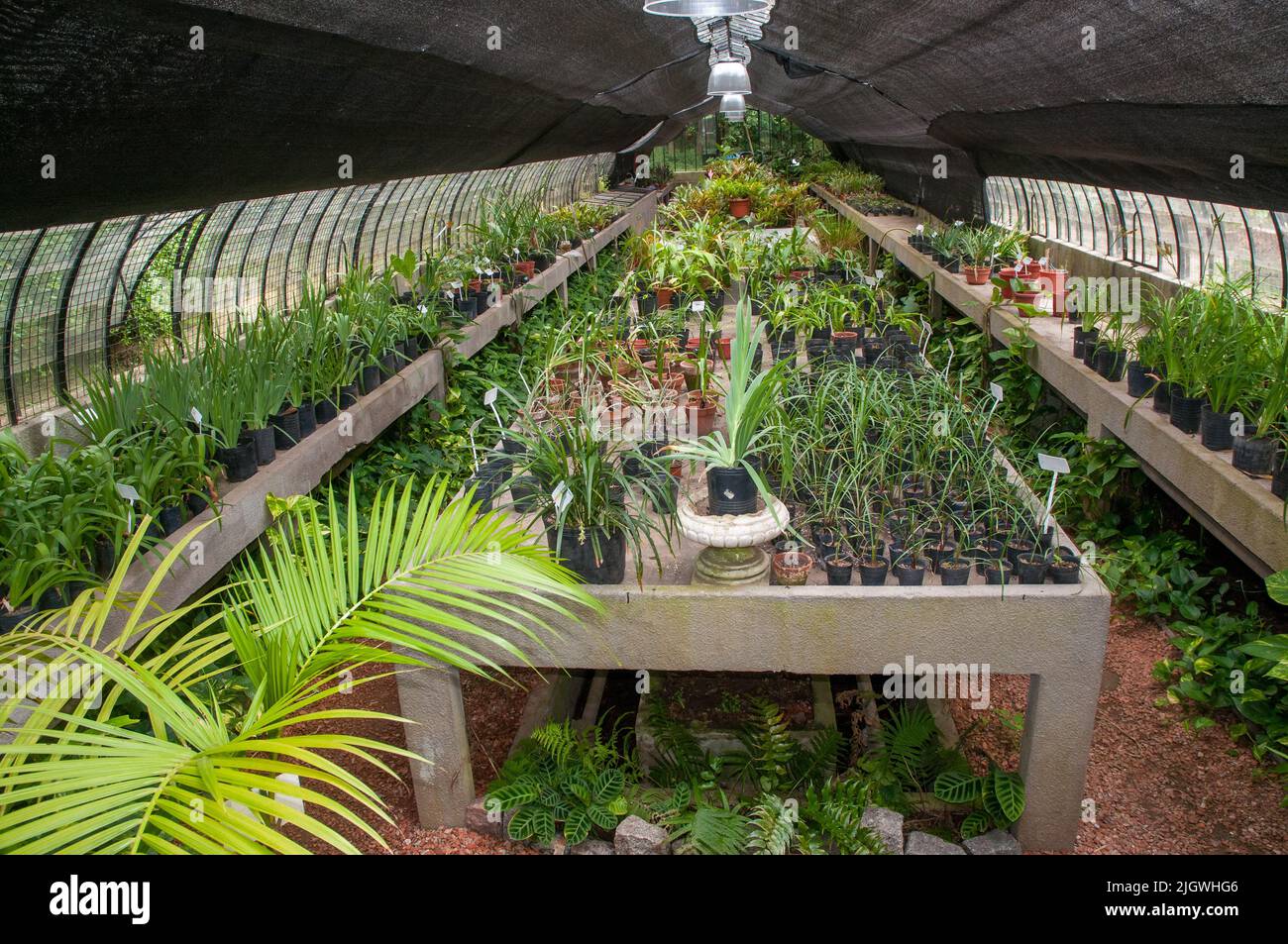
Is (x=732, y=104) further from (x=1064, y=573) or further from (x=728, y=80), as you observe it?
(x=1064, y=573)

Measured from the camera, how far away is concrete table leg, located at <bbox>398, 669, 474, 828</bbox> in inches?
118

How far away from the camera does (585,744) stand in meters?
3.25

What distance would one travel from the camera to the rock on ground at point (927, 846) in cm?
287

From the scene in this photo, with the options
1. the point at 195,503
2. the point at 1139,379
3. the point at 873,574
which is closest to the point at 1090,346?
the point at 1139,379

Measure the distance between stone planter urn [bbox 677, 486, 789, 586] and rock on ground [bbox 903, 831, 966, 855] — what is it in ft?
3.02

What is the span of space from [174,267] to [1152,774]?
5.31m

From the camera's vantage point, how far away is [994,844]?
295 cm

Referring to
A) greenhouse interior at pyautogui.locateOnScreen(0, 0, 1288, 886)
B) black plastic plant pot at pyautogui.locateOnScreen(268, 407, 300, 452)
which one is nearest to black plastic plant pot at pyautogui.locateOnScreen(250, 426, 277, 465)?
greenhouse interior at pyautogui.locateOnScreen(0, 0, 1288, 886)

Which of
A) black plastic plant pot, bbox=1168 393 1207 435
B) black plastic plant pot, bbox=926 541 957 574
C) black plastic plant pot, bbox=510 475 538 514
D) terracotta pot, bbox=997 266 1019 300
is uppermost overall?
terracotta pot, bbox=997 266 1019 300


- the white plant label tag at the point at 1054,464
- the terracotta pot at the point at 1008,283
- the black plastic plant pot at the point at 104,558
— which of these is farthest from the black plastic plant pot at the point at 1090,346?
the black plastic plant pot at the point at 104,558

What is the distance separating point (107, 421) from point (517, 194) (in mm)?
8967

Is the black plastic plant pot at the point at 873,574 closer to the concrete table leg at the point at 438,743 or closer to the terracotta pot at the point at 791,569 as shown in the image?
the terracotta pot at the point at 791,569

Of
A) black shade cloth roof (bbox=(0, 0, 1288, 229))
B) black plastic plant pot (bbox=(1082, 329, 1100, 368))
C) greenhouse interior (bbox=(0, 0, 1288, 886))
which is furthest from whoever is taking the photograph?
black plastic plant pot (bbox=(1082, 329, 1100, 368))

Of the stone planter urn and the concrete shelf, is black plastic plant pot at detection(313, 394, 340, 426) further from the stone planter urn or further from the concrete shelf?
the concrete shelf
